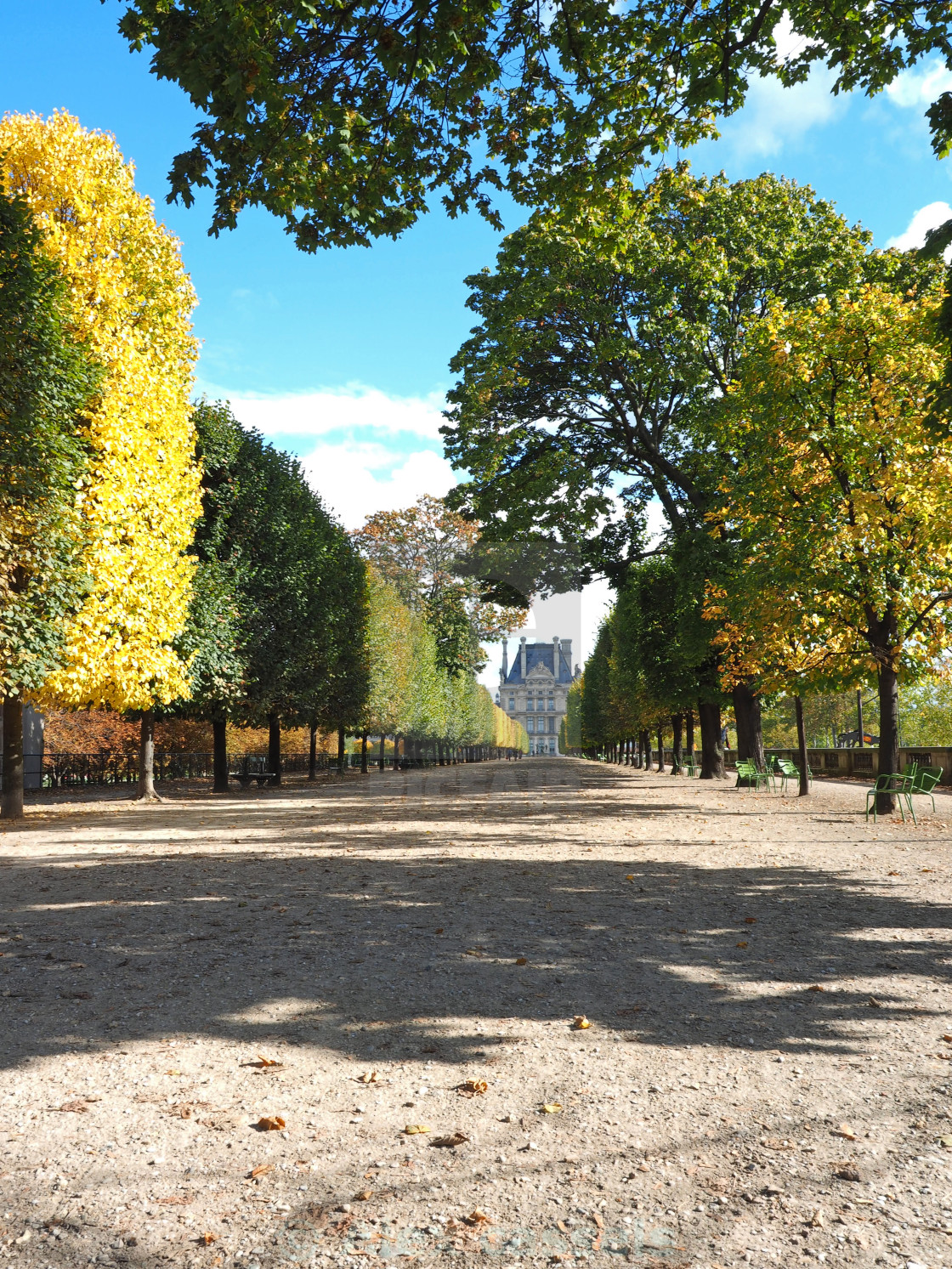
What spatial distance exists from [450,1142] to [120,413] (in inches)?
647

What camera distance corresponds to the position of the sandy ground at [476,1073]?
2.69 m

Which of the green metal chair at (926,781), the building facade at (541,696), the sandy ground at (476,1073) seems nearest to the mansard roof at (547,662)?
the building facade at (541,696)

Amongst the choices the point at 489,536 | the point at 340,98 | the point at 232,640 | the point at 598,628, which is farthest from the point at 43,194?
the point at 598,628

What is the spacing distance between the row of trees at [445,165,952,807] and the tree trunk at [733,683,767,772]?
0.24ft

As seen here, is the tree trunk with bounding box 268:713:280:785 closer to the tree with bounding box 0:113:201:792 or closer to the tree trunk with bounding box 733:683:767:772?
the tree with bounding box 0:113:201:792

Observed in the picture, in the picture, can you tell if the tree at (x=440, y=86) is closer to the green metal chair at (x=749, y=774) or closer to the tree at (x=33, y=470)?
the tree at (x=33, y=470)

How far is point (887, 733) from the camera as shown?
16328mm

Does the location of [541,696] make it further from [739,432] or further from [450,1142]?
[450,1142]

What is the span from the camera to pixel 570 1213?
275 cm

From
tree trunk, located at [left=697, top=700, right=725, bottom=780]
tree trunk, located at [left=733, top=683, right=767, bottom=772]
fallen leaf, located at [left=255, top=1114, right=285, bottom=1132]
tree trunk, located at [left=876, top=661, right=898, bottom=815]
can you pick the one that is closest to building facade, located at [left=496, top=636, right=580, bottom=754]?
tree trunk, located at [left=697, top=700, right=725, bottom=780]

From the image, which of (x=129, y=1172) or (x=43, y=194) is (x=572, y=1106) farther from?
(x=43, y=194)

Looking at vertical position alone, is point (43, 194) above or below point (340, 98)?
above

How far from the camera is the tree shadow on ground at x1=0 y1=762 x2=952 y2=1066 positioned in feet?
14.8

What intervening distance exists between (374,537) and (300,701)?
26.6 m
